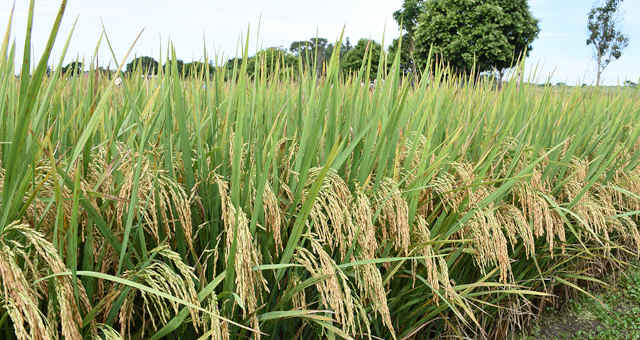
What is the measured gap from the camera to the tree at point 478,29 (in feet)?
78.0

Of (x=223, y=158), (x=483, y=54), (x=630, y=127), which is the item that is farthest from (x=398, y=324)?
(x=483, y=54)

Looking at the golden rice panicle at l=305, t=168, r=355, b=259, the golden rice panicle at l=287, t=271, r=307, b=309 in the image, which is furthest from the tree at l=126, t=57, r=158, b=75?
the golden rice panicle at l=287, t=271, r=307, b=309

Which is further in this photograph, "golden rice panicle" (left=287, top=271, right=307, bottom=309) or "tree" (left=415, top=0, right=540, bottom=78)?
"tree" (left=415, top=0, right=540, bottom=78)

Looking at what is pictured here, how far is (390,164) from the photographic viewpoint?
76.4 inches

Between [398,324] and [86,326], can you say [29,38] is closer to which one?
[86,326]

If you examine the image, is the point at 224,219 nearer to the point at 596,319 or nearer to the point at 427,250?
the point at 427,250

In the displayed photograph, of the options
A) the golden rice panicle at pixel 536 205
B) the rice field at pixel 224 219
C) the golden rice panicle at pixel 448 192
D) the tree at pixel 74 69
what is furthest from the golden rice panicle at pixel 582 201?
the tree at pixel 74 69

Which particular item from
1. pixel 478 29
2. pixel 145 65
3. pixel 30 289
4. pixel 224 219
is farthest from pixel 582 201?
pixel 478 29

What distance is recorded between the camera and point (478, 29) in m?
23.9

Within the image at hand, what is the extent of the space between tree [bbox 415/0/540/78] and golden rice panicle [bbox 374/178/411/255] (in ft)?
74.8

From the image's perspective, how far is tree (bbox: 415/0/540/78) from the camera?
78.0 ft

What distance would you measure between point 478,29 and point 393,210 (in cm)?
2529

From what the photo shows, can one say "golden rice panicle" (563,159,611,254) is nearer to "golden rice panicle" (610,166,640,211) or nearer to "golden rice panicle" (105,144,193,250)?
"golden rice panicle" (610,166,640,211)

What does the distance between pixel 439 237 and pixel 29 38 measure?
1543 millimetres
